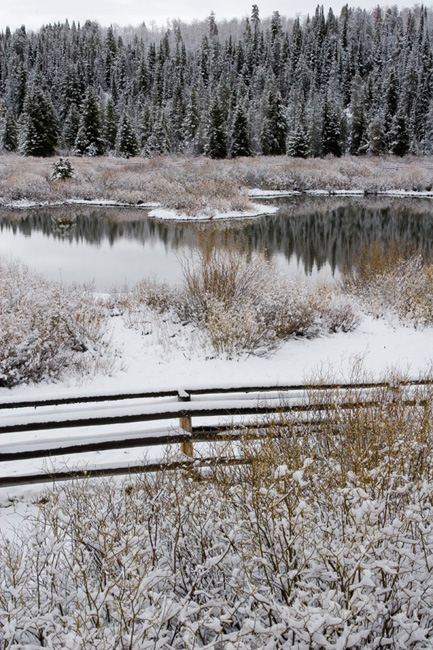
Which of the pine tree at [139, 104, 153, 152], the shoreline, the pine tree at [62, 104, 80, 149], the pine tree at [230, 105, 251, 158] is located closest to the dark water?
the shoreline

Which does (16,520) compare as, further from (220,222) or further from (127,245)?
(220,222)

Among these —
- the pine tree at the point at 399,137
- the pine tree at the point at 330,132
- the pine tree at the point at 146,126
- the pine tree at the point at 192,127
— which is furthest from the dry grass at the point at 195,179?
A: the pine tree at the point at 192,127

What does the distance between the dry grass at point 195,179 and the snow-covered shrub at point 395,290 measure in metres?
19.5

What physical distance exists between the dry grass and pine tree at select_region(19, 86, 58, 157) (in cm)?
244

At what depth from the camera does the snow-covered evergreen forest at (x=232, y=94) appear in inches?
2191

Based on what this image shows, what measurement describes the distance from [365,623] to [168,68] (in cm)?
9912

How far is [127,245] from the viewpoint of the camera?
2452cm

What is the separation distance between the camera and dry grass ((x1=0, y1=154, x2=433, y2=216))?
122 ft

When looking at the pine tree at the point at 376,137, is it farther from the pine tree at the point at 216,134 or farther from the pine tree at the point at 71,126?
the pine tree at the point at 71,126

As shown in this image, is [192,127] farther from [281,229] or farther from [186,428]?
[186,428]

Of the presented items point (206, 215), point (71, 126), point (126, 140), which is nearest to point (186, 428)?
point (206, 215)

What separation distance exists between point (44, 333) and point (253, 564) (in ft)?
24.0

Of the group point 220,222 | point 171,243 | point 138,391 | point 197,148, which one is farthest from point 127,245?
point 197,148

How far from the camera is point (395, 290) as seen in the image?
43.8 ft
